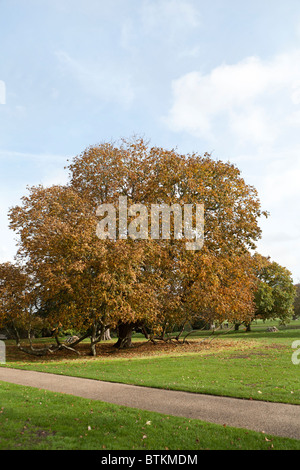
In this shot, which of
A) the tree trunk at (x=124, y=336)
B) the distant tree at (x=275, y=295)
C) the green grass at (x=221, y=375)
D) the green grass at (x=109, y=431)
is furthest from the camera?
the distant tree at (x=275, y=295)

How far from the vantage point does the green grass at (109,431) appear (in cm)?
556

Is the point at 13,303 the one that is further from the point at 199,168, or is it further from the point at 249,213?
the point at 249,213

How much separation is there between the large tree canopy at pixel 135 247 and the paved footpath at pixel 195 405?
7357 millimetres

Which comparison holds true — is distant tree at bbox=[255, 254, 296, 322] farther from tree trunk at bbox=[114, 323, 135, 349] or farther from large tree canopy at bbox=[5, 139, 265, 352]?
tree trunk at bbox=[114, 323, 135, 349]

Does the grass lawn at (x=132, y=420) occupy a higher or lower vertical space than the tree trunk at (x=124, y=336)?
higher

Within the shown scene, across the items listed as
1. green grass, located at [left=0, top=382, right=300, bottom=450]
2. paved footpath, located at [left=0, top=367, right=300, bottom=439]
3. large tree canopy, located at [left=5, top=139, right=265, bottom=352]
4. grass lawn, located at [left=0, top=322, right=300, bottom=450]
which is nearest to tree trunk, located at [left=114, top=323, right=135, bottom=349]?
large tree canopy, located at [left=5, top=139, right=265, bottom=352]

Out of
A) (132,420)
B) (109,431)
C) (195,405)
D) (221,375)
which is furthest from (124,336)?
(109,431)

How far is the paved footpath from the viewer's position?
22.1 ft

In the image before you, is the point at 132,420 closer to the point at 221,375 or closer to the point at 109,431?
the point at 109,431

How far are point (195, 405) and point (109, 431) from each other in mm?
2533

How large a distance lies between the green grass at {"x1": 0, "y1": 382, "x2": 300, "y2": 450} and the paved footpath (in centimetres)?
51

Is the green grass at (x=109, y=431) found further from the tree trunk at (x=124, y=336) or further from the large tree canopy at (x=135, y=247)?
the tree trunk at (x=124, y=336)

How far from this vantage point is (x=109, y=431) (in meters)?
6.23

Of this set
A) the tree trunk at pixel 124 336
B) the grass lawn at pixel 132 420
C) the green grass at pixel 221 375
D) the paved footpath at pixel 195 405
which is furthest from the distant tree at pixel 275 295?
the paved footpath at pixel 195 405
